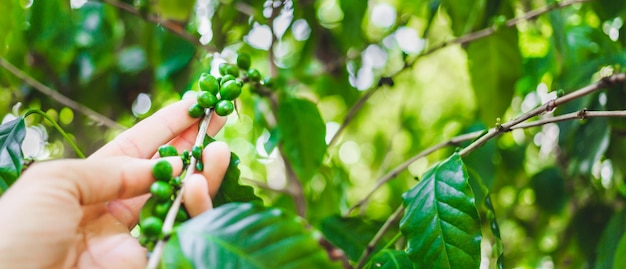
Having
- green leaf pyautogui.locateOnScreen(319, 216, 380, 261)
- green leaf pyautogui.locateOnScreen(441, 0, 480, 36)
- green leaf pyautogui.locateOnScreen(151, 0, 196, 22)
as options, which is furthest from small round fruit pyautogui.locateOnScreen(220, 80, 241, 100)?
green leaf pyautogui.locateOnScreen(441, 0, 480, 36)

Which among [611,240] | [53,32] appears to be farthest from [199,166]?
[53,32]

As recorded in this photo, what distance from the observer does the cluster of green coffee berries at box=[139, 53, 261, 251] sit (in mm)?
483

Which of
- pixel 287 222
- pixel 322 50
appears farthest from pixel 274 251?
pixel 322 50

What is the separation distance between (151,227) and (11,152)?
A: 0.25 meters

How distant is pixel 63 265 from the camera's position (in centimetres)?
53

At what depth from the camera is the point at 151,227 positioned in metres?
0.46

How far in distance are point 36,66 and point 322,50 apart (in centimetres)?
85

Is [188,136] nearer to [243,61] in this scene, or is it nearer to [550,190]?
[243,61]

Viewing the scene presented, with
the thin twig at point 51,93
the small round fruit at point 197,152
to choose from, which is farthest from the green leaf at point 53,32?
the small round fruit at point 197,152

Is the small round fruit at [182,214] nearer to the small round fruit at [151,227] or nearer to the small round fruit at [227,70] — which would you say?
the small round fruit at [151,227]

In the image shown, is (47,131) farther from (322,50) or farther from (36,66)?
(322,50)

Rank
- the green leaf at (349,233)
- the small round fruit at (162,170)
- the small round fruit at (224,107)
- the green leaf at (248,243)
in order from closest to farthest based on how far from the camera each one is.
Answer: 1. the green leaf at (248,243)
2. the small round fruit at (162,170)
3. the small round fruit at (224,107)
4. the green leaf at (349,233)

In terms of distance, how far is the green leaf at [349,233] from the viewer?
88 centimetres

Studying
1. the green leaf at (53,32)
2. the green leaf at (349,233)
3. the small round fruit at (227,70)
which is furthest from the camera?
the green leaf at (53,32)
